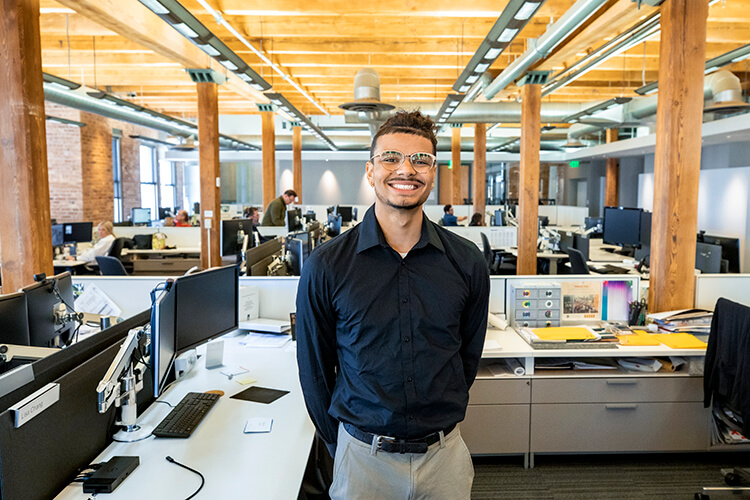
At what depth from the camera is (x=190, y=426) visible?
2125 millimetres

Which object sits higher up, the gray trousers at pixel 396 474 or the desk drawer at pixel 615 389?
the gray trousers at pixel 396 474

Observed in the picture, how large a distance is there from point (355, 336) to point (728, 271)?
4.80 m

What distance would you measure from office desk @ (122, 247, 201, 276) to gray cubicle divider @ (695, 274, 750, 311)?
709 cm

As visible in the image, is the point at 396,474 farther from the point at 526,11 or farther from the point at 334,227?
the point at 334,227

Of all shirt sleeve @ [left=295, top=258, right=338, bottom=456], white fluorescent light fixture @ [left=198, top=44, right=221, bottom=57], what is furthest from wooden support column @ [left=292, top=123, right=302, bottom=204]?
shirt sleeve @ [left=295, top=258, right=338, bottom=456]

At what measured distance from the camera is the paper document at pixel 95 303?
11.4 ft

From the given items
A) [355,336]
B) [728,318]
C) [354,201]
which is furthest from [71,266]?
[354,201]

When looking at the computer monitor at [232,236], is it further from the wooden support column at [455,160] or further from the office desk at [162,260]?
the wooden support column at [455,160]

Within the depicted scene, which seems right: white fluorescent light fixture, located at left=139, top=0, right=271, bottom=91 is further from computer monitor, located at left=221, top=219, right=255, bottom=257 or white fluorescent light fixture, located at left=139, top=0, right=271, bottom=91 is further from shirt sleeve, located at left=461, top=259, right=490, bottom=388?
shirt sleeve, located at left=461, top=259, right=490, bottom=388

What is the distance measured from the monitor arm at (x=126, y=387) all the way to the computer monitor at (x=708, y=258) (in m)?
4.73

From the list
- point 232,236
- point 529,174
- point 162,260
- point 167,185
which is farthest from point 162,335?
point 167,185

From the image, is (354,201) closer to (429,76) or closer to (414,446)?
(429,76)

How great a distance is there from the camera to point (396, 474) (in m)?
1.63

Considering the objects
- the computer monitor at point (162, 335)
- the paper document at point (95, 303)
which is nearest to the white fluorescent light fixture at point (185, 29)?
the paper document at point (95, 303)
